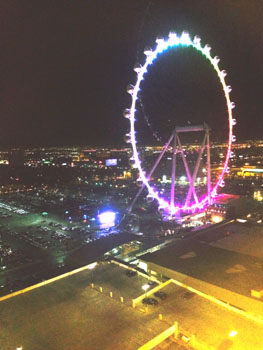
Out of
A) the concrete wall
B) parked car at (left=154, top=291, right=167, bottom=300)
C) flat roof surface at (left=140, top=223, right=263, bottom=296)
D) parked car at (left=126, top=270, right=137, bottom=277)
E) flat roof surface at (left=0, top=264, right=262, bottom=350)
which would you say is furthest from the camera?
parked car at (left=126, top=270, right=137, bottom=277)

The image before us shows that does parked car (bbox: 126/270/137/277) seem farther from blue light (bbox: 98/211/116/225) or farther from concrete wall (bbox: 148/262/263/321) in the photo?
Answer: blue light (bbox: 98/211/116/225)

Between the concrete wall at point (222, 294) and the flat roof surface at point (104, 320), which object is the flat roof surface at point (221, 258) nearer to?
the concrete wall at point (222, 294)

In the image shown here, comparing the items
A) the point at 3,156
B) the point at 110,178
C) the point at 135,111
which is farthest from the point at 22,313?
the point at 3,156

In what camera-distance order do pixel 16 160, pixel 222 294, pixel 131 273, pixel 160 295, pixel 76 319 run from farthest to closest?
pixel 16 160, pixel 131 273, pixel 222 294, pixel 160 295, pixel 76 319

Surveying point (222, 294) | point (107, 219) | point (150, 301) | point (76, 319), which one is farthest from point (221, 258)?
point (107, 219)

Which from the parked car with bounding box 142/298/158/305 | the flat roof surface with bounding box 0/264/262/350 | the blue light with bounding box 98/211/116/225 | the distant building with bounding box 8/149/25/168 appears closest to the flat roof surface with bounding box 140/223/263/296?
the flat roof surface with bounding box 0/264/262/350

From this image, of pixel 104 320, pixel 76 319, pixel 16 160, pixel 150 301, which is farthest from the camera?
pixel 16 160

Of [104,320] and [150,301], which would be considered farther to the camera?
[150,301]

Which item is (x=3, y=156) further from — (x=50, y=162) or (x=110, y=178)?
(x=110, y=178)

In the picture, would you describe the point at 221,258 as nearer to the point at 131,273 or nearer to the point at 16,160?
the point at 131,273
